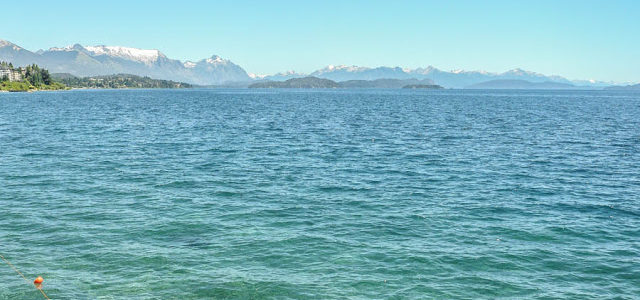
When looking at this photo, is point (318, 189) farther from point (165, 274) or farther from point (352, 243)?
point (165, 274)

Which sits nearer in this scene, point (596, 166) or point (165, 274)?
point (165, 274)

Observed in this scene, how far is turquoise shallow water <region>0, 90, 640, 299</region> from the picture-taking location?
79.3 feet

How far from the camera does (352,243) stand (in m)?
29.5

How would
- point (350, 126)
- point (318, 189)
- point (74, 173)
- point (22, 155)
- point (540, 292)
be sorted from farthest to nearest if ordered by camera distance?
point (350, 126), point (22, 155), point (74, 173), point (318, 189), point (540, 292)

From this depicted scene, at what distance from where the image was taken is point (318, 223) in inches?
1313

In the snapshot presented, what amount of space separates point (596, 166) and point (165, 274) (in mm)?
51942

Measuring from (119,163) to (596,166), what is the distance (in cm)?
5684

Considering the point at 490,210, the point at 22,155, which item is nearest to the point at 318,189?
the point at 490,210

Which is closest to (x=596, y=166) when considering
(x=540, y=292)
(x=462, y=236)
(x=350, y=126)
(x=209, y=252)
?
(x=462, y=236)

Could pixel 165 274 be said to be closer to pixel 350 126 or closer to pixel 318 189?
pixel 318 189

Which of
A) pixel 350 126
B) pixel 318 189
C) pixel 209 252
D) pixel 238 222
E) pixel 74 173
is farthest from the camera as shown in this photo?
pixel 350 126

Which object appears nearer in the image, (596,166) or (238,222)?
(238,222)

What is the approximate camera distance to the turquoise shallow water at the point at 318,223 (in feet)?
79.3

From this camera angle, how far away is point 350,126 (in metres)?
103
